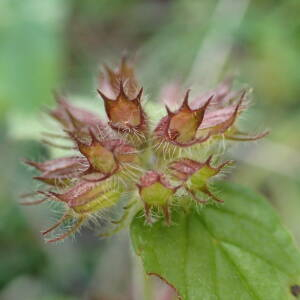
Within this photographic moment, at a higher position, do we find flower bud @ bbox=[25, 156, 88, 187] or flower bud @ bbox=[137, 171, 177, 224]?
flower bud @ bbox=[25, 156, 88, 187]

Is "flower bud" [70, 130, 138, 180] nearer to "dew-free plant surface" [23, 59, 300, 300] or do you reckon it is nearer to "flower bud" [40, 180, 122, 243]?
"dew-free plant surface" [23, 59, 300, 300]

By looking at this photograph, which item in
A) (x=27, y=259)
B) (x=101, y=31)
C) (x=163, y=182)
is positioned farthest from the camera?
(x=101, y=31)

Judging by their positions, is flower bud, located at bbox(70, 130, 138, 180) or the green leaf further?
the green leaf

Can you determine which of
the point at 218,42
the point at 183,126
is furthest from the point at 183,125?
the point at 218,42

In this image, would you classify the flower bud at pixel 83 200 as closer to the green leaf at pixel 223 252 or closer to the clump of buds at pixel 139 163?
the clump of buds at pixel 139 163

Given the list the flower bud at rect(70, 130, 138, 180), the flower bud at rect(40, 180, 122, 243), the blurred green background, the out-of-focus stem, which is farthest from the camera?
the out-of-focus stem

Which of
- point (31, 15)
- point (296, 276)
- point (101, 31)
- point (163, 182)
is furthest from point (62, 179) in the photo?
point (101, 31)

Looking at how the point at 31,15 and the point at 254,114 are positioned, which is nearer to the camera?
the point at 254,114

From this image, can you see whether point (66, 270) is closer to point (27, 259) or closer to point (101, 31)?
point (27, 259)

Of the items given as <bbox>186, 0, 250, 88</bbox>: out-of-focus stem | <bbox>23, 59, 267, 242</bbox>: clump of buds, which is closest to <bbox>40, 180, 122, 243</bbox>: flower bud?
<bbox>23, 59, 267, 242</bbox>: clump of buds
